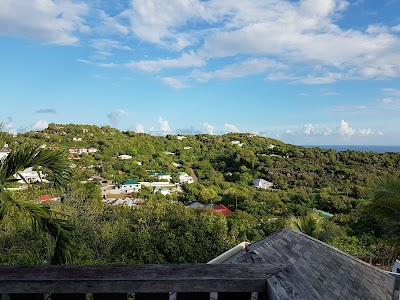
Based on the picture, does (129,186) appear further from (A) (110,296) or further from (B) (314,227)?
(A) (110,296)

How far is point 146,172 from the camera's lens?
200ft

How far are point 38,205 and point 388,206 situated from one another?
625cm

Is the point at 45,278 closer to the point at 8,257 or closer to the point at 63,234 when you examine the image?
the point at 63,234

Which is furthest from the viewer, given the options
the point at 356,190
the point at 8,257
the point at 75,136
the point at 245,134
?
the point at 245,134

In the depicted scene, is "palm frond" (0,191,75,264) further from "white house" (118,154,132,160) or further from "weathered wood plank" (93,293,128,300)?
"white house" (118,154,132,160)

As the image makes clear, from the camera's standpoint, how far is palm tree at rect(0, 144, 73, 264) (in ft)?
14.4

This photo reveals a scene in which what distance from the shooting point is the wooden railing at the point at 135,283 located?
123 centimetres

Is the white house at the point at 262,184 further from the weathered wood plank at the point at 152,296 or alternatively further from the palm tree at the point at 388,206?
the weathered wood plank at the point at 152,296

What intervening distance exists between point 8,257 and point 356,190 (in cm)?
3669

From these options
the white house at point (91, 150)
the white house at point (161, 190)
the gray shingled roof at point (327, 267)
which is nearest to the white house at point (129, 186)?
the white house at point (161, 190)

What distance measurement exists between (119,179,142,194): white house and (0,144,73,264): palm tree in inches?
1775

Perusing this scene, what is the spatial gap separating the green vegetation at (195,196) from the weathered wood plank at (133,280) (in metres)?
3.97

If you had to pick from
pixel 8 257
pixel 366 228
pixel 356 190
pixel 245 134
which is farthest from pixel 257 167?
pixel 8 257

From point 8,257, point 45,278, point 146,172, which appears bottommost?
point 146,172
